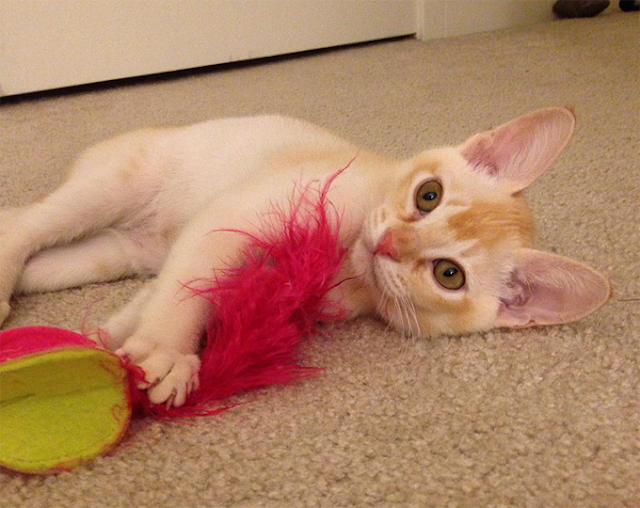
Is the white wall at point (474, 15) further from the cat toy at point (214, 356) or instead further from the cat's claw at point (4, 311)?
the cat's claw at point (4, 311)

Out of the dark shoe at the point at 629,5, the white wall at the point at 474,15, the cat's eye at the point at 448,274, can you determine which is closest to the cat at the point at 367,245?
the cat's eye at the point at 448,274

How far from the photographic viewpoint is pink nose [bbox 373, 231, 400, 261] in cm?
83

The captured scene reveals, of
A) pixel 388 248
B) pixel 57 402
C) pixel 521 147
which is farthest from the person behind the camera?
pixel 521 147

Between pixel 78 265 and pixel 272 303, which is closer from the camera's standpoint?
pixel 272 303

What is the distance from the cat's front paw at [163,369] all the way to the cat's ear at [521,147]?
0.59m

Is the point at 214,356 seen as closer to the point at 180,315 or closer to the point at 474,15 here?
the point at 180,315

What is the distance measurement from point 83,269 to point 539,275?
30.1 inches

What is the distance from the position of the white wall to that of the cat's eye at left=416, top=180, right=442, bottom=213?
2.50 metres

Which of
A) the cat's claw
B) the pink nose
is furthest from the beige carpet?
the pink nose

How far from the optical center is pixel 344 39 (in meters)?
2.89

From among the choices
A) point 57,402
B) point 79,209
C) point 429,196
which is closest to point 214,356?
point 57,402

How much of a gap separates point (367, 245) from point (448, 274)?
0.43 feet

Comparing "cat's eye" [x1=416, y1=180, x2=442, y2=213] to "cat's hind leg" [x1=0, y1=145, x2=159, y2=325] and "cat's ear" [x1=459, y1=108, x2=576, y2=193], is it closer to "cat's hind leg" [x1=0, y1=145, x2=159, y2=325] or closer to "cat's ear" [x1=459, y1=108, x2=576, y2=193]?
"cat's ear" [x1=459, y1=108, x2=576, y2=193]

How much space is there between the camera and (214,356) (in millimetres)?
694
